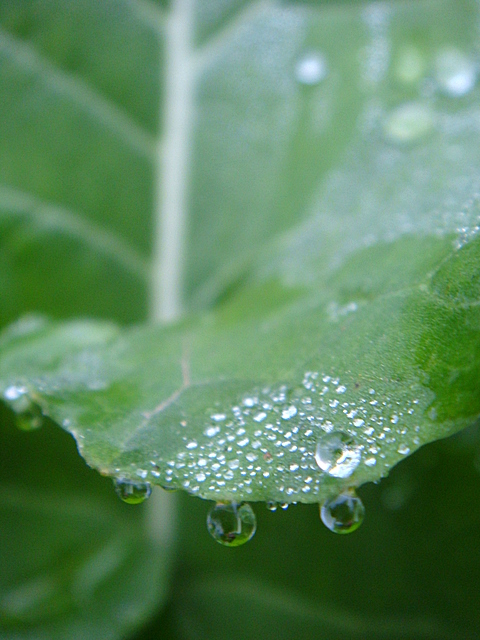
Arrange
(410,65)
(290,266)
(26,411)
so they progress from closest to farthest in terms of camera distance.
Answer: (26,411)
(290,266)
(410,65)

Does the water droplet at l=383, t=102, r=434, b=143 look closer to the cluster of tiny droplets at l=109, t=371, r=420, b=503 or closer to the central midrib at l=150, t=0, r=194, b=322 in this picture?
the central midrib at l=150, t=0, r=194, b=322

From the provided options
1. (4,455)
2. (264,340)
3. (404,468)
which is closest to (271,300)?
(264,340)

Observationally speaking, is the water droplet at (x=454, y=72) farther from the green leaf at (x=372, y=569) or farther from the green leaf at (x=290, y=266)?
the green leaf at (x=372, y=569)

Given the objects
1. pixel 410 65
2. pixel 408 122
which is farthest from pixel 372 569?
pixel 410 65

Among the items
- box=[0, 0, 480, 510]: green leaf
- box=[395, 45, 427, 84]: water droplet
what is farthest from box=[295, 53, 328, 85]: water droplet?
box=[395, 45, 427, 84]: water droplet

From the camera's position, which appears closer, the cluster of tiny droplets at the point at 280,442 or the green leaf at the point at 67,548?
the cluster of tiny droplets at the point at 280,442

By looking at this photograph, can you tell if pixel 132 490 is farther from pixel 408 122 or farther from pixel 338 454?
pixel 408 122

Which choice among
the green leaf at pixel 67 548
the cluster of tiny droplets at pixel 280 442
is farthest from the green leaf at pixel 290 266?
the green leaf at pixel 67 548
